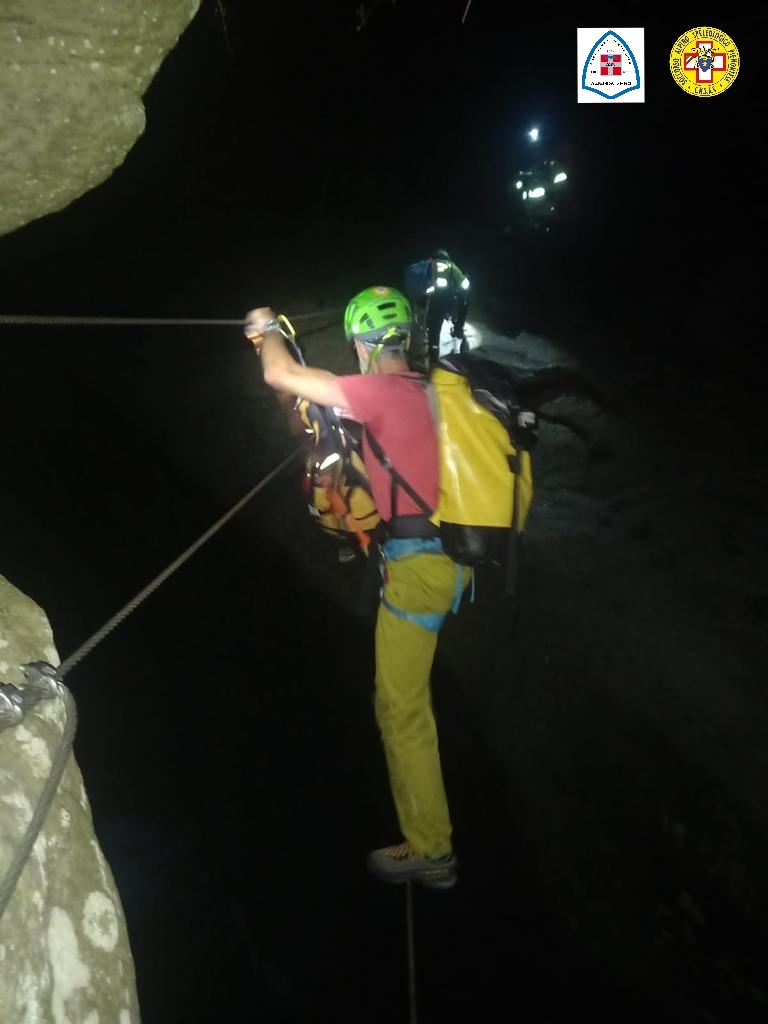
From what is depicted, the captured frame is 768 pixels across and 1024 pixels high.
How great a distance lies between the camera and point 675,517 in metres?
5.57

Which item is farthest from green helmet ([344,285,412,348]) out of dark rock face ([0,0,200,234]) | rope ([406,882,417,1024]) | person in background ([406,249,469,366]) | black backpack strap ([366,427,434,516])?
person in background ([406,249,469,366])

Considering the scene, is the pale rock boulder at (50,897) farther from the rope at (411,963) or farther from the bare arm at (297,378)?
the rope at (411,963)

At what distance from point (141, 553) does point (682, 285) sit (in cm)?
975

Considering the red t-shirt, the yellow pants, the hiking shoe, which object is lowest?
the hiking shoe

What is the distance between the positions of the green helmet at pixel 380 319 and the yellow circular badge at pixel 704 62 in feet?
47.6

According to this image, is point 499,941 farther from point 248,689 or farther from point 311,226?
point 311,226

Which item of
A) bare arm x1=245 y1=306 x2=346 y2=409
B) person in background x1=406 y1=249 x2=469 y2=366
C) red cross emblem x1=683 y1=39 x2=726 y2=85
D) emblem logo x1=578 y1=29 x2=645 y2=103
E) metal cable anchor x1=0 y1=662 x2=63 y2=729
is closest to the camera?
metal cable anchor x1=0 y1=662 x2=63 y2=729

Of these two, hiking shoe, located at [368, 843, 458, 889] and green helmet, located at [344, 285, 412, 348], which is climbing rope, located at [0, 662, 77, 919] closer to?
green helmet, located at [344, 285, 412, 348]

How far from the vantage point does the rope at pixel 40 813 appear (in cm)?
120

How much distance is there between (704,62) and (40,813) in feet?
61.2

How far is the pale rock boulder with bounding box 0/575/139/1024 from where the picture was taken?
1371mm

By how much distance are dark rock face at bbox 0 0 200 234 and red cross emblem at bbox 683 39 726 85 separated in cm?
1571

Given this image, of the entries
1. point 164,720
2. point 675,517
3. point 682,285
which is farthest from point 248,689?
point 682,285

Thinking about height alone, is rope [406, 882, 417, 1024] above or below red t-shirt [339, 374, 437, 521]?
below
